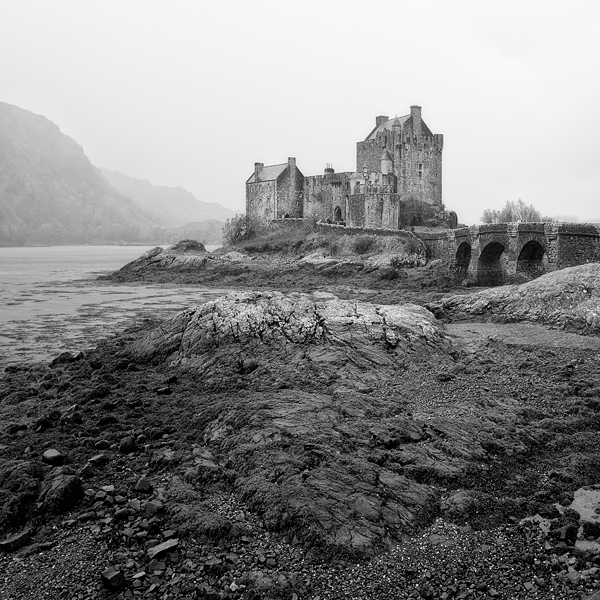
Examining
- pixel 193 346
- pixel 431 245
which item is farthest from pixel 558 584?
pixel 431 245

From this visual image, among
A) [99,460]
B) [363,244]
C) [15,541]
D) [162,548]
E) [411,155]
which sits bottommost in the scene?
[15,541]

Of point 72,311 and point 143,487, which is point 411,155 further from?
point 143,487

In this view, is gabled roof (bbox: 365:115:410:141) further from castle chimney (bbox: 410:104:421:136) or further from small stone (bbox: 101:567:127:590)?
small stone (bbox: 101:567:127:590)

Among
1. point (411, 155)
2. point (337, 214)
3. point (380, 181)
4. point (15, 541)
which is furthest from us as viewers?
point (337, 214)

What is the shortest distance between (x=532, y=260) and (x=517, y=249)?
4.58 ft

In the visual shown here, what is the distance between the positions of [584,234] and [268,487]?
2878 centimetres

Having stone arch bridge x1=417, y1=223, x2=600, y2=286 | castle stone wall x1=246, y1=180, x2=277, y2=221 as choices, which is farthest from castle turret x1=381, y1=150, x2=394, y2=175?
stone arch bridge x1=417, y1=223, x2=600, y2=286

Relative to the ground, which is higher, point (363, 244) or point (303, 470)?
point (363, 244)

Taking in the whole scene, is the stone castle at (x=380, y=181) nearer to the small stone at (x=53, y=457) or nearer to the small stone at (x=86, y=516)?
the small stone at (x=53, y=457)

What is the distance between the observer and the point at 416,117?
59.7 m

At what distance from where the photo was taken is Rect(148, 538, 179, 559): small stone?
821cm

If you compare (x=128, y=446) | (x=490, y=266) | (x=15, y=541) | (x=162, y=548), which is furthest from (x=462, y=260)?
(x=15, y=541)

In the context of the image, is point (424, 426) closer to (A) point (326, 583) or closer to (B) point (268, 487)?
(B) point (268, 487)

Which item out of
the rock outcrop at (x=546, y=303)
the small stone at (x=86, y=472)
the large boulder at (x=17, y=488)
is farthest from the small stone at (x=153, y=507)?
the rock outcrop at (x=546, y=303)
